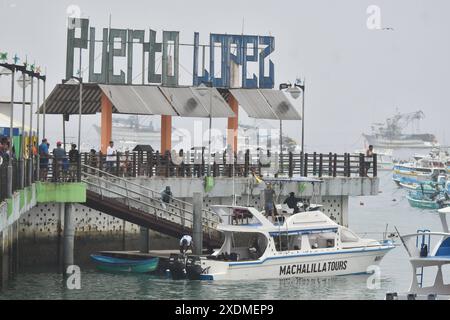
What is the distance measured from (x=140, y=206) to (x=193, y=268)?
16.1 ft

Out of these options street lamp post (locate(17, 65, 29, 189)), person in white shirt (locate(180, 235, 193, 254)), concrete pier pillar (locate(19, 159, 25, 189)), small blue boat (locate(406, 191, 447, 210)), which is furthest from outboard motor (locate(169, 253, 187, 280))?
small blue boat (locate(406, 191, 447, 210))

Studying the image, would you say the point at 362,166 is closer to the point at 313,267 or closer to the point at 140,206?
the point at 313,267

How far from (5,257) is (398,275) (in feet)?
59.7

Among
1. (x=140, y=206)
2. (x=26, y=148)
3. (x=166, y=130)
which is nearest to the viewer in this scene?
(x=26, y=148)

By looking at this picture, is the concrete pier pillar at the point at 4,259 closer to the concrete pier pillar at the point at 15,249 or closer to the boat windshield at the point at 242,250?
the concrete pier pillar at the point at 15,249

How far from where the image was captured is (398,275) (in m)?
56.4

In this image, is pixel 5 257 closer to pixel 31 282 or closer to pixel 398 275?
pixel 31 282

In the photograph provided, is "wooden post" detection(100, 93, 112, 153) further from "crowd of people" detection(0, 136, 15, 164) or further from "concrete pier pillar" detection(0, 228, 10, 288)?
"crowd of people" detection(0, 136, 15, 164)

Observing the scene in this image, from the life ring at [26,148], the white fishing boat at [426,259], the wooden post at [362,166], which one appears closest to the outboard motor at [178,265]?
the life ring at [26,148]

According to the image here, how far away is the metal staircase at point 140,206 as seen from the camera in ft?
168

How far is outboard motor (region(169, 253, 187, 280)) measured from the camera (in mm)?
48688

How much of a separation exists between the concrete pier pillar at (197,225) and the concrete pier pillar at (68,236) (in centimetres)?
473

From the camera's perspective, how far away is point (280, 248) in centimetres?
5075

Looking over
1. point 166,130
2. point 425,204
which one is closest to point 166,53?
point 166,130
